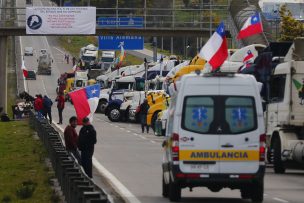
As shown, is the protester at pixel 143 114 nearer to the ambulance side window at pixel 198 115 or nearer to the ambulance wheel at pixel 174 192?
the ambulance wheel at pixel 174 192

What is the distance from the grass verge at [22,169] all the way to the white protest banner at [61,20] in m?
19.3

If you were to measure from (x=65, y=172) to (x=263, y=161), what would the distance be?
138 inches

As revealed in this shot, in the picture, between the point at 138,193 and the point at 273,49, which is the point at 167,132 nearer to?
the point at 138,193

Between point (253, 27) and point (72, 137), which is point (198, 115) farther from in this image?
point (253, 27)

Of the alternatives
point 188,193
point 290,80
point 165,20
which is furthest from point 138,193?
point 165,20

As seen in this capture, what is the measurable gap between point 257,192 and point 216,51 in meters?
5.82

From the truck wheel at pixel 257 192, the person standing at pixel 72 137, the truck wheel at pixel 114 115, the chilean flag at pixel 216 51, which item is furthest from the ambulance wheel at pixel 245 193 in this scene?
the truck wheel at pixel 114 115

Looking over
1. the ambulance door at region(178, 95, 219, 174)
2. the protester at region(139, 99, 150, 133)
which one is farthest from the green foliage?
the protester at region(139, 99, 150, 133)

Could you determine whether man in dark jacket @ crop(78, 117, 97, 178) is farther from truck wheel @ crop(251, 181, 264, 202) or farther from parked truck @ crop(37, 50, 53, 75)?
parked truck @ crop(37, 50, 53, 75)

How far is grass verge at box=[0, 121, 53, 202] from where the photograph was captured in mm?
22984

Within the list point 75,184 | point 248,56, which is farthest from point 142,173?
point 75,184

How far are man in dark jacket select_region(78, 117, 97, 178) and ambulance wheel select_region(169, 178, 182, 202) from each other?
3.84m

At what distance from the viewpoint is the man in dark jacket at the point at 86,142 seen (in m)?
25.0

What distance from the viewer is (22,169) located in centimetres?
3020
